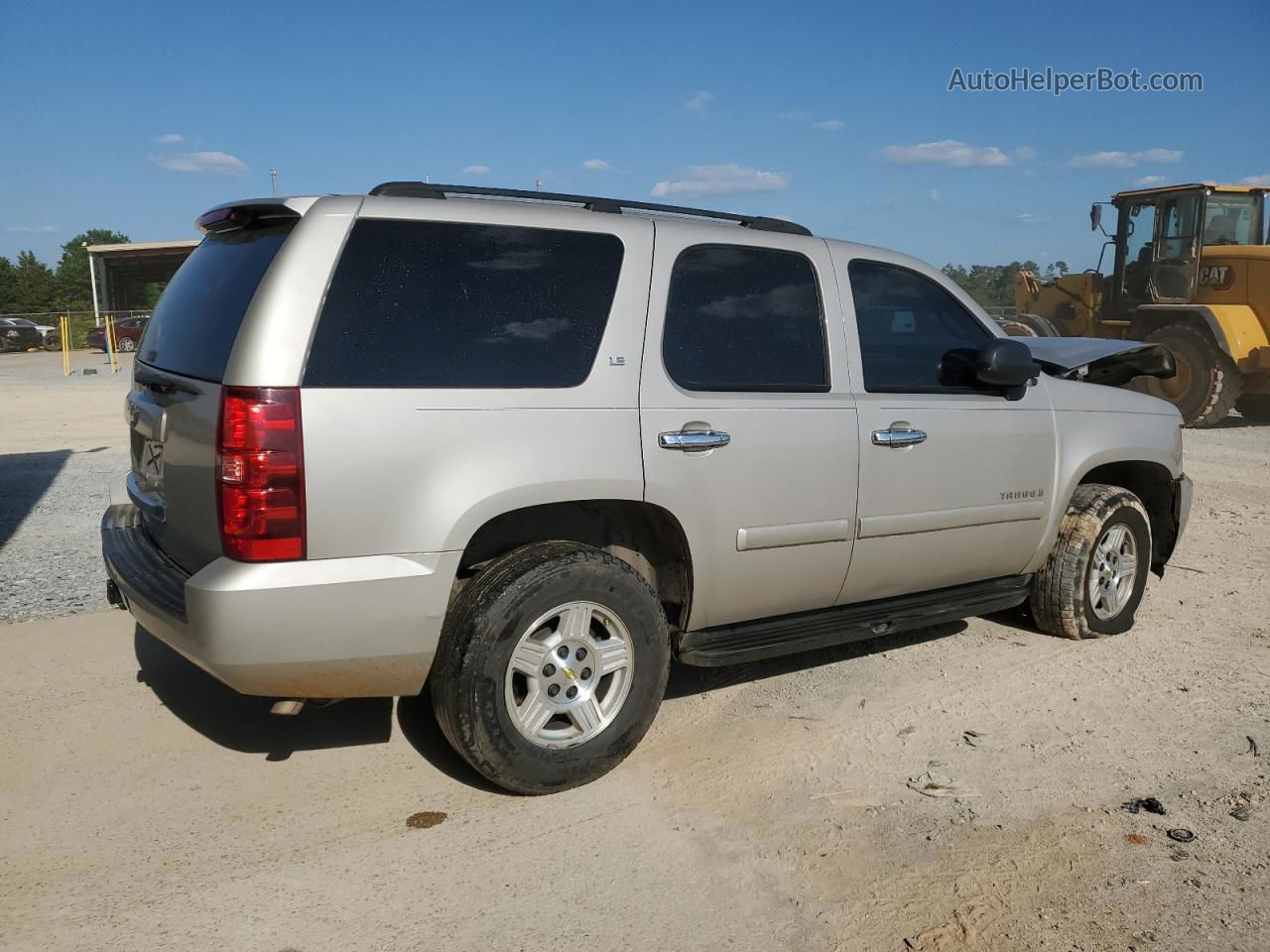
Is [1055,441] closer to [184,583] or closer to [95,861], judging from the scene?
[184,583]

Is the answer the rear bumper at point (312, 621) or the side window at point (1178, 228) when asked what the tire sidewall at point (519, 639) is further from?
the side window at point (1178, 228)

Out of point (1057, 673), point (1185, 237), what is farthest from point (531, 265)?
point (1185, 237)

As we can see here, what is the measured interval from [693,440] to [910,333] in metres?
1.39

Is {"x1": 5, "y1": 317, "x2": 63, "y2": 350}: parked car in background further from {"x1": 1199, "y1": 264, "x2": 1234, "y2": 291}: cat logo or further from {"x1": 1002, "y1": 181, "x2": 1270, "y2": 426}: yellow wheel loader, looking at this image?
{"x1": 1199, "y1": 264, "x2": 1234, "y2": 291}: cat logo

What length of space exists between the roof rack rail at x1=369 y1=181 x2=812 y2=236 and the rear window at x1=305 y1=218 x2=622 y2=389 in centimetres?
21

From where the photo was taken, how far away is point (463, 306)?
3.34 meters

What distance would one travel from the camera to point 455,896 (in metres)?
2.95

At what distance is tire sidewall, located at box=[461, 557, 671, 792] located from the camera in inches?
130

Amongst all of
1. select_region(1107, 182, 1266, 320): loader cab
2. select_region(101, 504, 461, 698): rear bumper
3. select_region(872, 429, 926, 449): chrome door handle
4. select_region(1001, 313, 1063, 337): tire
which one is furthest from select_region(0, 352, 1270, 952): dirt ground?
select_region(1001, 313, 1063, 337): tire

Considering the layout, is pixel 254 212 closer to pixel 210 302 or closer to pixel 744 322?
pixel 210 302

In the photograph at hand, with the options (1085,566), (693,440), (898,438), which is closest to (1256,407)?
(1085,566)

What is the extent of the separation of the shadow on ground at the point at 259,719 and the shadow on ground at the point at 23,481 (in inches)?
126

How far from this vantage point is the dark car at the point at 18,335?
119 feet

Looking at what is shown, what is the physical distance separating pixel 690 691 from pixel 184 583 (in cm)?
221
